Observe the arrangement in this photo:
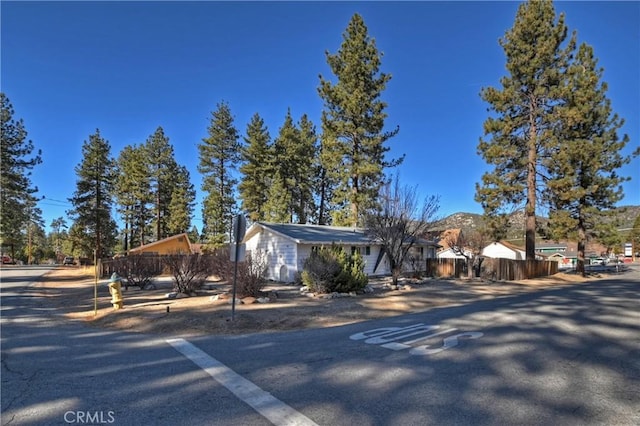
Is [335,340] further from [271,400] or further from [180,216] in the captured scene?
[180,216]

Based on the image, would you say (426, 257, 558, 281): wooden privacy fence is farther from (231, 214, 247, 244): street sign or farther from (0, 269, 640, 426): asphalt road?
(231, 214, 247, 244): street sign

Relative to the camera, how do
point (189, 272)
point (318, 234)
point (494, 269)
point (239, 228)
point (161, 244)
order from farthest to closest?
point (161, 244), point (494, 269), point (318, 234), point (189, 272), point (239, 228)

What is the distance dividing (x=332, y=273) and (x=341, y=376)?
32.4ft

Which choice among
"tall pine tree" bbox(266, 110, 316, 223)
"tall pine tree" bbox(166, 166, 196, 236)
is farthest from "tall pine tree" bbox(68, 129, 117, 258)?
"tall pine tree" bbox(266, 110, 316, 223)

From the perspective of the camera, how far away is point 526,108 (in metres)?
27.4

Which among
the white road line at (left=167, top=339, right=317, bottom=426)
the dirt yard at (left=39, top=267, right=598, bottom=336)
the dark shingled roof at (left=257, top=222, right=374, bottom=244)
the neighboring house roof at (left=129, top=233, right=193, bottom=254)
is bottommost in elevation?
the dirt yard at (left=39, top=267, right=598, bottom=336)

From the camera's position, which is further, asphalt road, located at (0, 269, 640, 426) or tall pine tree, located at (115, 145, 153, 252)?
tall pine tree, located at (115, 145, 153, 252)

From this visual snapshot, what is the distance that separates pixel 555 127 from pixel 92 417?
30704 mm

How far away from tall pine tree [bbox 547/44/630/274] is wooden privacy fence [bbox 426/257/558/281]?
3677 mm

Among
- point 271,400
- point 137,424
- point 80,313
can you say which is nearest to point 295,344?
point 271,400

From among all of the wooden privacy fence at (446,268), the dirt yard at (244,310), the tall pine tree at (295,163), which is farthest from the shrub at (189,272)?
the tall pine tree at (295,163)

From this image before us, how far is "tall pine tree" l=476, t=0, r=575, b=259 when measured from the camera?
85.5 feet

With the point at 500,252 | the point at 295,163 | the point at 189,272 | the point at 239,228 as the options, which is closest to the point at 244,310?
the point at 239,228

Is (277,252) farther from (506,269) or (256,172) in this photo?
(256,172)
